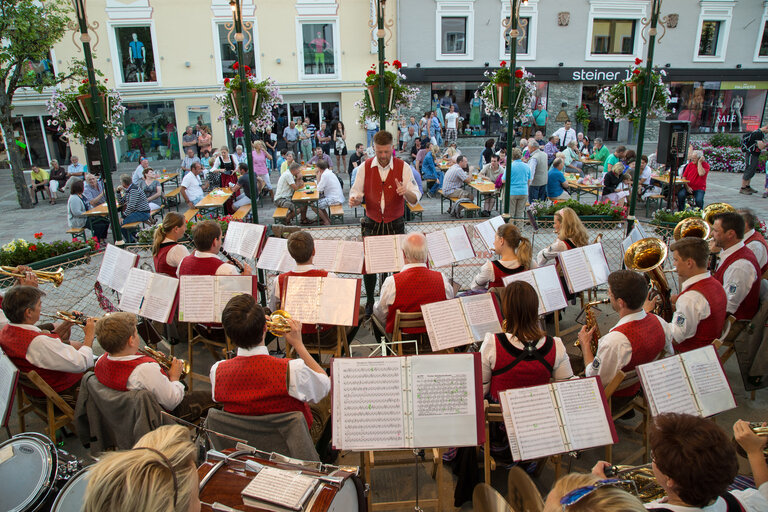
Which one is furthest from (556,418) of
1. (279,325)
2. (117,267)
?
(117,267)

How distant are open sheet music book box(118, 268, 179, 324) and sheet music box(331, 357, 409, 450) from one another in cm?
245

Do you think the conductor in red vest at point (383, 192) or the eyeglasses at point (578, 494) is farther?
the conductor in red vest at point (383, 192)

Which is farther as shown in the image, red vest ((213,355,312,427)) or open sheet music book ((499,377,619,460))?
red vest ((213,355,312,427))

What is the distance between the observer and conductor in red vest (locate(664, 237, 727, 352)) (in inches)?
166

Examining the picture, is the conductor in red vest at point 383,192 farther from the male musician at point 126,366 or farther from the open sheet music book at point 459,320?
the male musician at point 126,366

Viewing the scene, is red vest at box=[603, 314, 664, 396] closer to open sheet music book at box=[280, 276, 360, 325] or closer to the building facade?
open sheet music book at box=[280, 276, 360, 325]

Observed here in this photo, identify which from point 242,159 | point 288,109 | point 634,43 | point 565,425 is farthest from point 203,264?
point 634,43

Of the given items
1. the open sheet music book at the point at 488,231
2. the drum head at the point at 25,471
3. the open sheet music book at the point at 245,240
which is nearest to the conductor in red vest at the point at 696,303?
the open sheet music book at the point at 488,231

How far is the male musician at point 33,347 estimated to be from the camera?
3.83 metres

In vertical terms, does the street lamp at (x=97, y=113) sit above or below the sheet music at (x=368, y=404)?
above

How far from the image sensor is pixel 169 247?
5641mm

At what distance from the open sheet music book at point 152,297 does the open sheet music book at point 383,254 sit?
6.38ft

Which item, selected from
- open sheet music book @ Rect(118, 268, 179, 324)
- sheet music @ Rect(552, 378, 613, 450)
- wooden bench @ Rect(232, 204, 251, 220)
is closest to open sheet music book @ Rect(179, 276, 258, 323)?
open sheet music book @ Rect(118, 268, 179, 324)

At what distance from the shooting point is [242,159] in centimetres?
1419
